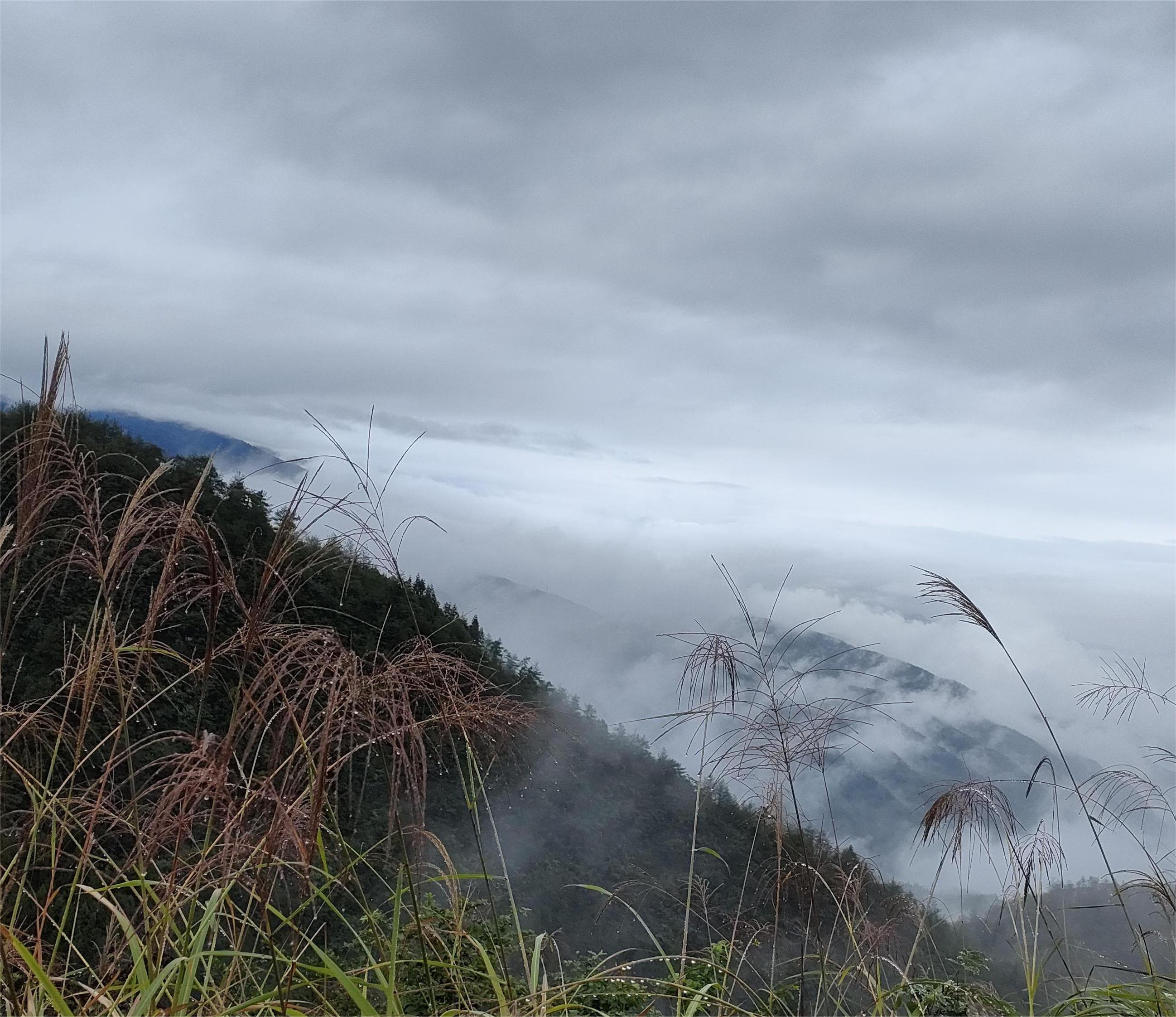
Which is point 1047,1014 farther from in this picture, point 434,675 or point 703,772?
point 434,675

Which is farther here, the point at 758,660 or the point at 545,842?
the point at 545,842

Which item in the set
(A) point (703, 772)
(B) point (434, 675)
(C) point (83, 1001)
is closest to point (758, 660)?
(A) point (703, 772)

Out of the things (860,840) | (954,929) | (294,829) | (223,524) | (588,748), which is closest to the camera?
(294,829)

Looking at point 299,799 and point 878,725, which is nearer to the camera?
point 299,799

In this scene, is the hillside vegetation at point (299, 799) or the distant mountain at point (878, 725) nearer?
the hillside vegetation at point (299, 799)

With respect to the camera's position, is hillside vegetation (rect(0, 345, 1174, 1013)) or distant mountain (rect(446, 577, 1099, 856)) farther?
distant mountain (rect(446, 577, 1099, 856))

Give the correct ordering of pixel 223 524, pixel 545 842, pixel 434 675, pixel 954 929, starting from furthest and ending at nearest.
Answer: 1. pixel 545 842
2. pixel 223 524
3. pixel 954 929
4. pixel 434 675

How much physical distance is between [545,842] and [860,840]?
7264 mm

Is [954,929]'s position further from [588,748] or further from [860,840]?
[588,748]

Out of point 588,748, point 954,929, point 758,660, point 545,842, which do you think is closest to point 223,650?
point 758,660

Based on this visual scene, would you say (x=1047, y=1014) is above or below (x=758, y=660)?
below

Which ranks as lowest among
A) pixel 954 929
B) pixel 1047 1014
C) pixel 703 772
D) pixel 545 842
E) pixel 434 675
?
pixel 545 842

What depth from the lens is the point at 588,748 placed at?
11.7m

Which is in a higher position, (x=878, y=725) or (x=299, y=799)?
(x=878, y=725)
